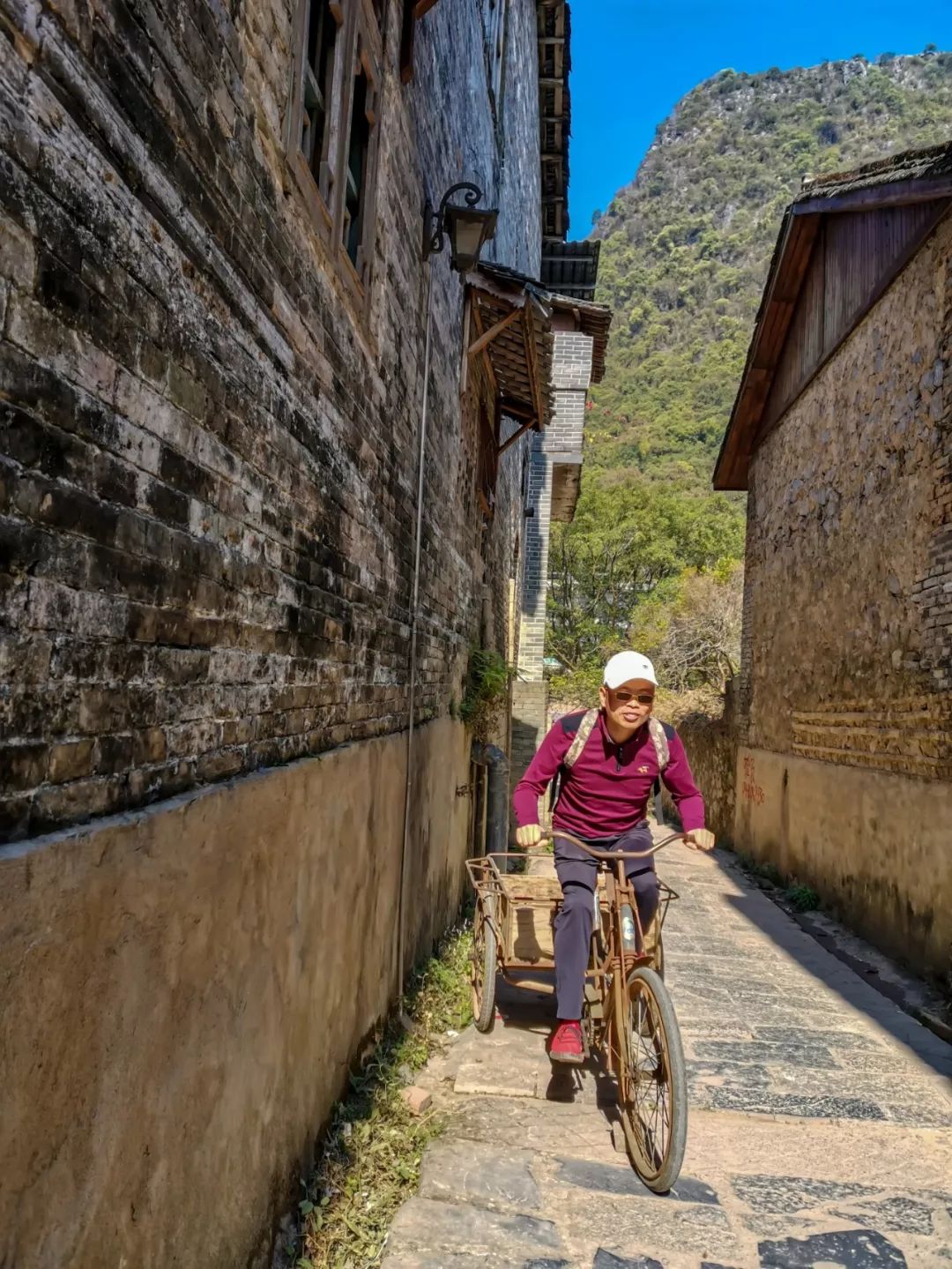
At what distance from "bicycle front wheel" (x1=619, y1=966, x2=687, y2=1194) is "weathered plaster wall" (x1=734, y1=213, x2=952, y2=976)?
154 inches

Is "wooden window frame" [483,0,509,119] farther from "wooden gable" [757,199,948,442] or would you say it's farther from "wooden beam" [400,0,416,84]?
"wooden beam" [400,0,416,84]

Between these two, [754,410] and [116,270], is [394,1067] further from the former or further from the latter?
[754,410]

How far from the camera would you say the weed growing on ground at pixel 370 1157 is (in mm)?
3010

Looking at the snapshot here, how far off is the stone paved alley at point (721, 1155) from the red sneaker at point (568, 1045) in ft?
1.13

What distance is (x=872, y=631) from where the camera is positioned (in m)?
8.69

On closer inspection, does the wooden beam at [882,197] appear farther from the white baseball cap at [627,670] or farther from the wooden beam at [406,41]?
the white baseball cap at [627,670]

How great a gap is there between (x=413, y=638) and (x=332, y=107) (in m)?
2.80

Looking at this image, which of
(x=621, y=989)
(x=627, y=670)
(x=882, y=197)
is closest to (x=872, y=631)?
(x=882, y=197)

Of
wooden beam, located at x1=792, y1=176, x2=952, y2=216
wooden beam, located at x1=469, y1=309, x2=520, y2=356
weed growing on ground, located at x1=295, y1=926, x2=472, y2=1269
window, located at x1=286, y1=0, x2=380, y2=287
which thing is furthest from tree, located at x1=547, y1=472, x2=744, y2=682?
window, located at x1=286, y1=0, x2=380, y2=287

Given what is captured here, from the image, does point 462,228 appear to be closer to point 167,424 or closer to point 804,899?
point 167,424

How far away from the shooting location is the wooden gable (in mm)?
8219

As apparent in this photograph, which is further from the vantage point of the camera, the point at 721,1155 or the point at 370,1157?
the point at 721,1155

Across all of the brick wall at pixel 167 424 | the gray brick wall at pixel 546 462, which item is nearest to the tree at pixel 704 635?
the gray brick wall at pixel 546 462

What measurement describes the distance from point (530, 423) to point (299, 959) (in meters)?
7.82
